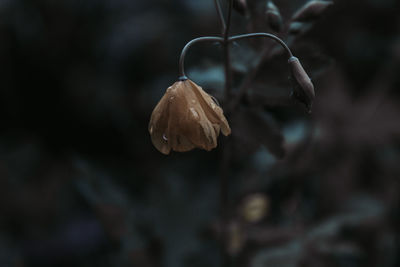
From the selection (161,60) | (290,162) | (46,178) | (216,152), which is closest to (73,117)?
(46,178)

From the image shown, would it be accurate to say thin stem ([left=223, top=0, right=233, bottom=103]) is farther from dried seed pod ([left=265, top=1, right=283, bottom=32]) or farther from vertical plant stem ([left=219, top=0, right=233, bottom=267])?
dried seed pod ([left=265, top=1, right=283, bottom=32])

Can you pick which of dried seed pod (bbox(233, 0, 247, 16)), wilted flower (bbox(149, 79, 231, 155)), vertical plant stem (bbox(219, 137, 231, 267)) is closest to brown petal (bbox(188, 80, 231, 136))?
wilted flower (bbox(149, 79, 231, 155))

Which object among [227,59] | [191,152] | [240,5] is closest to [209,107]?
[227,59]

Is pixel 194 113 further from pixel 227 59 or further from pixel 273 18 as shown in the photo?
pixel 273 18

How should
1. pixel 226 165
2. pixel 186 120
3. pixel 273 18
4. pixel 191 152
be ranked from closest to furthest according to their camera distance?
pixel 186 120 → pixel 273 18 → pixel 226 165 → pixel 191 152

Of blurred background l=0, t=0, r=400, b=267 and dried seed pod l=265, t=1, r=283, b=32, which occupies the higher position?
dried seed pod l=265, t=1, r=283, b=32

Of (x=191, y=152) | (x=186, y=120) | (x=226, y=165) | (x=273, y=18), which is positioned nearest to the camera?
(x=186, y=120)

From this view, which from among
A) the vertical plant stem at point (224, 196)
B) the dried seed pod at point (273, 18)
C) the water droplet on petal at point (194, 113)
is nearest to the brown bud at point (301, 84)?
the dried seed pod at point (273, 18)
